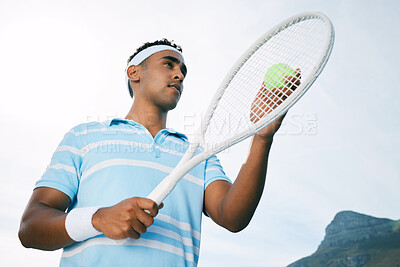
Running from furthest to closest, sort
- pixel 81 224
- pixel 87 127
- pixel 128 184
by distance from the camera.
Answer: pixel 87 127 → pixel 128 184 → pixel 81 224

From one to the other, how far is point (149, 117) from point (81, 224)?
3.46 ft

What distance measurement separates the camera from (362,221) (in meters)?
72.9

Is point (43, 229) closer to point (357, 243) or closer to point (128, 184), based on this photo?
point (128, 184)

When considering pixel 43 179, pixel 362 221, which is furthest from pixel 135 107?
pixel 362 221

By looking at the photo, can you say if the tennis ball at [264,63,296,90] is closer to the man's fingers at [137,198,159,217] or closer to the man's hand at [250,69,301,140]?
the man's hand at [250,69,301,140]

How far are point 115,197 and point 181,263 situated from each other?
478 mm

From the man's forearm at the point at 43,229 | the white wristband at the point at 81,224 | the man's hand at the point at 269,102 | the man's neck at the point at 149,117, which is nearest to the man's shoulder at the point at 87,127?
the man's neck at the point at 149,117

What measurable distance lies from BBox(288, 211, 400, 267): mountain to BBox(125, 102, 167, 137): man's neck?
59551 millimetres

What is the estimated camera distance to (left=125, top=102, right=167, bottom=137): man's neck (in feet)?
8.41

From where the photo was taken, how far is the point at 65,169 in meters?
2.08

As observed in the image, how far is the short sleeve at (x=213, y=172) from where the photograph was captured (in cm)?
231

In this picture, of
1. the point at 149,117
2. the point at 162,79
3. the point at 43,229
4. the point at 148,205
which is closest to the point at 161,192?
the point at 148,205

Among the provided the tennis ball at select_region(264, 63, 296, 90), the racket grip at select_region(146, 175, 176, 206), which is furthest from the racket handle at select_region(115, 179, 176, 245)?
the tennis ball at select_region(264, 63, 296, 90)

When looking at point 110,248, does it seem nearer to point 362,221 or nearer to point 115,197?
point 115,197
